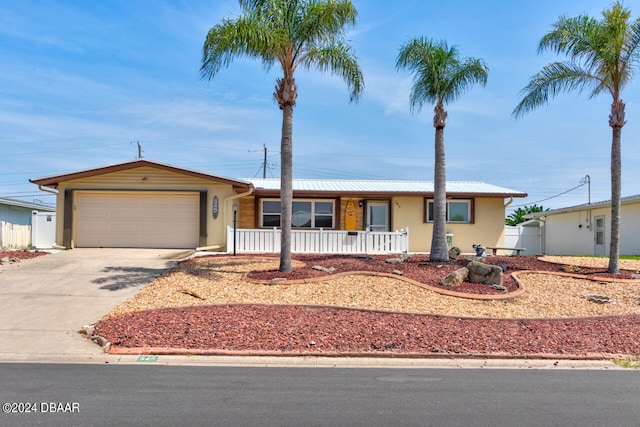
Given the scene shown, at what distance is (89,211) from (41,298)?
852cm

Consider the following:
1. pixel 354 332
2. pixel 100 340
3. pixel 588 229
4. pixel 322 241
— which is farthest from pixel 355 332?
pixel 588 229

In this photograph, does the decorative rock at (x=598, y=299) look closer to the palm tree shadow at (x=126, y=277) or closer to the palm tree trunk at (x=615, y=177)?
the palm tree trunk at (x=615, y=177)

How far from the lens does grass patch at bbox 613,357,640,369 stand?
21.5ft

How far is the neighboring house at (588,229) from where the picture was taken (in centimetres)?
2086

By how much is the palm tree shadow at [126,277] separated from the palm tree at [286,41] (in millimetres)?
3470

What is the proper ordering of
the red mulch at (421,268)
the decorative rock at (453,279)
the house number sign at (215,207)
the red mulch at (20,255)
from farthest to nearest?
the house number sign at (215,207) → the red mulch at (20,255) → the red mulch at (421,268) → the decorative rock at (453,279)

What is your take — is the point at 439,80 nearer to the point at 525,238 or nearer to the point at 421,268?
the point at 421,268

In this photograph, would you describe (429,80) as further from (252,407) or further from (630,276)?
(252,407)

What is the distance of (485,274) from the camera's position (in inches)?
432

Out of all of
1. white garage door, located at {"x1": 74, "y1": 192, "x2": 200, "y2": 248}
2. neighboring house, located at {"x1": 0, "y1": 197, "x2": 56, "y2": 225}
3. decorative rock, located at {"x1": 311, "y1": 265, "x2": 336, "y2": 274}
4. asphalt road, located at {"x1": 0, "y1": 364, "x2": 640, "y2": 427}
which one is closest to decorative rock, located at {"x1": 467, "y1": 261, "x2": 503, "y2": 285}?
decorative rock, located at {"x1": 311, "y1": 265, "x2": 336, "y2": 274}

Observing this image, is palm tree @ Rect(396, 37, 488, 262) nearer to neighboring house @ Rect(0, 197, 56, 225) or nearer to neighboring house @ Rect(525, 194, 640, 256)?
neighboring house @ Rect(525, 194, 640, 256)

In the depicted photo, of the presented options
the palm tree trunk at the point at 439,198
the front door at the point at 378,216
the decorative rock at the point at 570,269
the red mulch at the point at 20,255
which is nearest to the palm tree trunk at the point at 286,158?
the palm tree trunk at the point at 439,198

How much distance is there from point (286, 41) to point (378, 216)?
1078 cm

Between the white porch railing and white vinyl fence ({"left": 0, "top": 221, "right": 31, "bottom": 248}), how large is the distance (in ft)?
33.6
